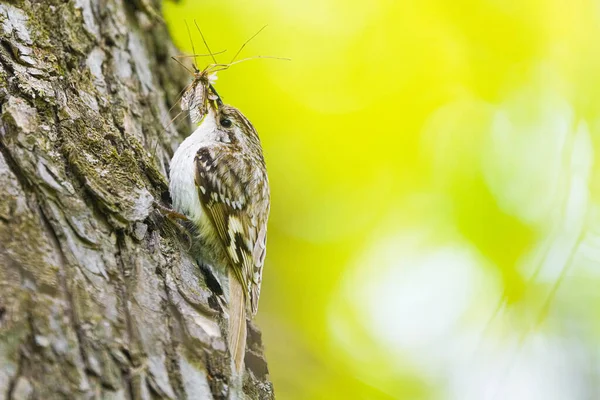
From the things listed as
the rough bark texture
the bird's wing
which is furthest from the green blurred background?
the rough bark texture

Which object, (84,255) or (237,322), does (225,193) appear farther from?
(84,255)

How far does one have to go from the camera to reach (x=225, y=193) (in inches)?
98.7

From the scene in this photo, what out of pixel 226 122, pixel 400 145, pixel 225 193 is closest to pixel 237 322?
pixel 225 193

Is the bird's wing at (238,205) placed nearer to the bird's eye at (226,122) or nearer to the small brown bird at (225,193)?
the small brown bird at (225,193)

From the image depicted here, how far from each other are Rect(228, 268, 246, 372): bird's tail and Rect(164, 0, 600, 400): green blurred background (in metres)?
1.24

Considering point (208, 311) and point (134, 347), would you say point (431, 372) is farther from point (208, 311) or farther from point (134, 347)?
point (134, 347)

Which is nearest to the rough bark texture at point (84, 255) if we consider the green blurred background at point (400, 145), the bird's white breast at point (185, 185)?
the bird's white breast at point (185, 185)

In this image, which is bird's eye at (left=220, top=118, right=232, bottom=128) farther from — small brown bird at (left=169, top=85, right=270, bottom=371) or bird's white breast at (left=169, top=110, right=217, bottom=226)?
bird's white breast at (left=169, top=110, right=217, bottom=226)

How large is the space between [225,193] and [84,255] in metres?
1.09

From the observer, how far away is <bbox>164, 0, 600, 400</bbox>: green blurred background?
353 centimetres

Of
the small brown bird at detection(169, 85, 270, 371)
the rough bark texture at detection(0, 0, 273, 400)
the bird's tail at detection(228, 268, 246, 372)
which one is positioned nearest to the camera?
the rough bark texture at detection(0, 0, 273, 400)

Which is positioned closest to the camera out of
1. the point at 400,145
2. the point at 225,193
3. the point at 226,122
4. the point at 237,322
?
the point at 237,322

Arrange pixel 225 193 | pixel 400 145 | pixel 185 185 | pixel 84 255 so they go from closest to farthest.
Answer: pixel 84 255, pixel 185 185, pixel 225 193, pixel 400 145

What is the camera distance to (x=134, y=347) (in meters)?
1.33
